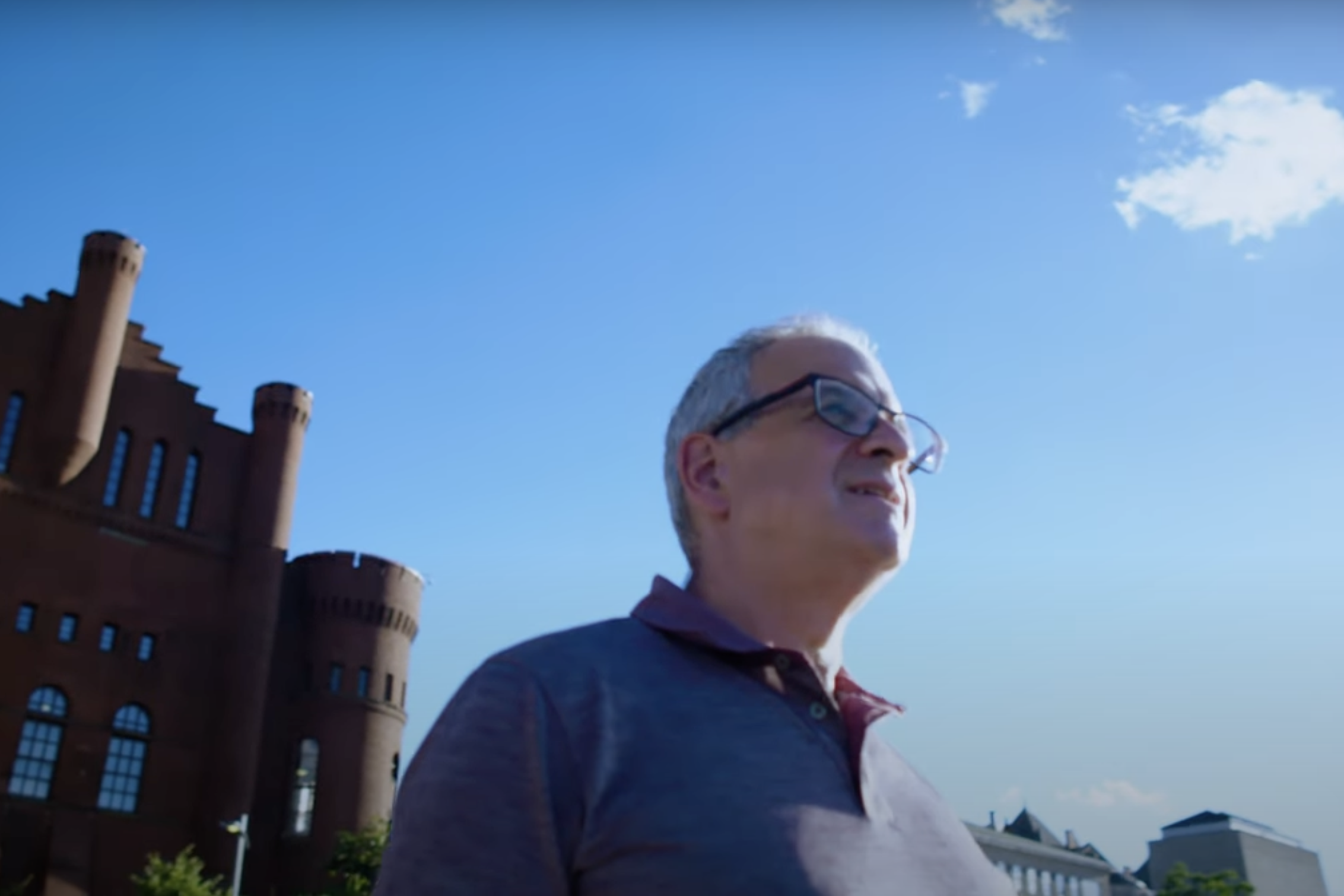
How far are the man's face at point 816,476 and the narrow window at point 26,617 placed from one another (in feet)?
119

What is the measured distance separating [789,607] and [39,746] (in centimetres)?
3676

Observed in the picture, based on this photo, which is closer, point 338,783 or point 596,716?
point 596,716

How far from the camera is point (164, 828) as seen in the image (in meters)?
35.1

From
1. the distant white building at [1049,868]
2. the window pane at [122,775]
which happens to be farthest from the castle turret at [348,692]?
the distant white building at [1049,868]

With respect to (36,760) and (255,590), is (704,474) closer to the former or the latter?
(36,760)

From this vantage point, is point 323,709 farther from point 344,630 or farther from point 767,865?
point 767,865

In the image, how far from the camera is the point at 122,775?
34.7 m

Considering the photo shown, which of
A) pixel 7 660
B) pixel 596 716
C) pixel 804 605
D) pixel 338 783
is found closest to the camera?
pixel 596 716

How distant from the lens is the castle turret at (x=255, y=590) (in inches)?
1431

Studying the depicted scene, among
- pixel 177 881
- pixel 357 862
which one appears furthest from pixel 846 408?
pixel 357 862

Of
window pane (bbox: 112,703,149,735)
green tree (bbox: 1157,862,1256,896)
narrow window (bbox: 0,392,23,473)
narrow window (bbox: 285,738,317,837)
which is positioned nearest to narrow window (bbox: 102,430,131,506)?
narrow window (bbox: 0,392,23,473)

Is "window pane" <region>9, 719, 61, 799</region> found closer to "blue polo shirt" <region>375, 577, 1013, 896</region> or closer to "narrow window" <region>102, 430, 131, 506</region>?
"narrow window" <region>102, 430, 131, 506</region>

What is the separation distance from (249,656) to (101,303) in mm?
12134

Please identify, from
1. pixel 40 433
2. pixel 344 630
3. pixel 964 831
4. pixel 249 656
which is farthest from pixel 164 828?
pixel 964 831
